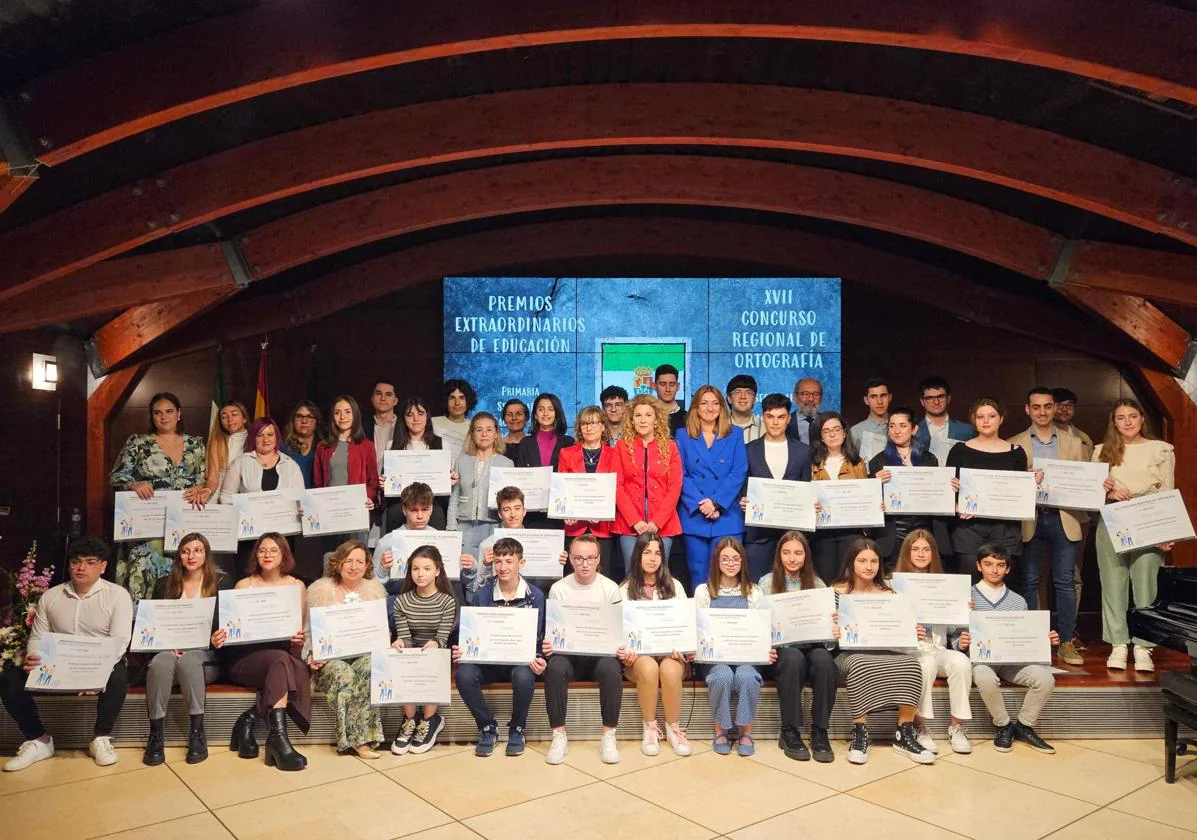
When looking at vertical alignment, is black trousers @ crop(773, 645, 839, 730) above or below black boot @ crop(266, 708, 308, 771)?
above

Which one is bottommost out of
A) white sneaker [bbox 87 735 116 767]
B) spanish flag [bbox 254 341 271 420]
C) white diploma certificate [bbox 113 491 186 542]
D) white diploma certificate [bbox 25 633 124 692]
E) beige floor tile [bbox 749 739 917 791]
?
beige floor tile [bbox 749 739 917 791]

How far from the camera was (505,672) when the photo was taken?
18.4 ft

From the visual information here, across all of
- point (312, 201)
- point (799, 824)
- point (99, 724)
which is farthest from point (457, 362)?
point (799, 824)

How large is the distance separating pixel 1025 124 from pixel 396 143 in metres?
4.17

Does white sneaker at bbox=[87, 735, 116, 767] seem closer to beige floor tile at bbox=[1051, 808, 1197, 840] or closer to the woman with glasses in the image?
the woman with glasses

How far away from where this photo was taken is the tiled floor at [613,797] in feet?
13.7

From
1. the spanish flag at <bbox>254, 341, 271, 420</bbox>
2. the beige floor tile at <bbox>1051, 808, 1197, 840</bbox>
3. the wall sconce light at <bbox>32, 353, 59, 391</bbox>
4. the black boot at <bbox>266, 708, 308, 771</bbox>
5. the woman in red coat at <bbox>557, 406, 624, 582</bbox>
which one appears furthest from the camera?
the spanish flag at <bbox>254, 341, 271, 420</bbox>

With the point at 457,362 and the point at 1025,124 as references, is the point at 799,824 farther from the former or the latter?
the point at 457,362

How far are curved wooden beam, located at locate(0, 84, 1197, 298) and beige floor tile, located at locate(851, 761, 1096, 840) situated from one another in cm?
369

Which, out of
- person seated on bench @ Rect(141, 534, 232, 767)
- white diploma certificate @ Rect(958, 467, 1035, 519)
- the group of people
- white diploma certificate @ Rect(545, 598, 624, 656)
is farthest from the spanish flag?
white diploma certificate @ Rect(958, 467, 1035, 519)

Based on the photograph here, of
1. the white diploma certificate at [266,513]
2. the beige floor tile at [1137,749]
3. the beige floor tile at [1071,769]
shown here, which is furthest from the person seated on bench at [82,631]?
the beige floor tile at [1137,749]

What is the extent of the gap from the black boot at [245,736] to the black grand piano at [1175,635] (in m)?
4.81

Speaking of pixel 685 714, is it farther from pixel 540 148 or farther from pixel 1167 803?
pixel 540 148

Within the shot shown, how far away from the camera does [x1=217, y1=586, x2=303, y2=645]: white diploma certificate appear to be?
17.3 ft
